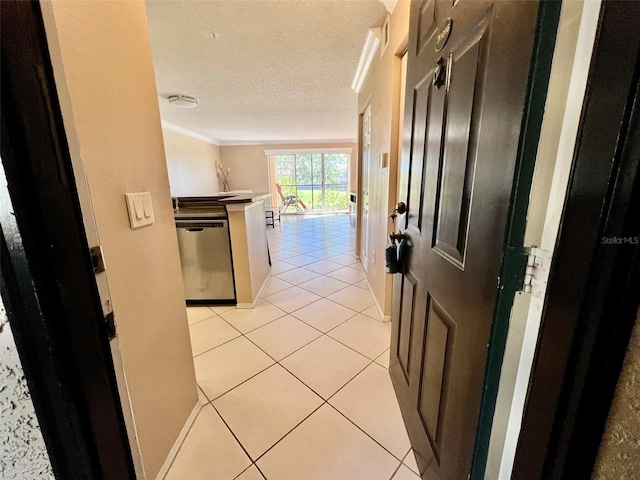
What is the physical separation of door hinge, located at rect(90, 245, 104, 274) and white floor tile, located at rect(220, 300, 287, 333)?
1.71 meters

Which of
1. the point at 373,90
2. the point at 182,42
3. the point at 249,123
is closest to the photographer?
the point at 182,42

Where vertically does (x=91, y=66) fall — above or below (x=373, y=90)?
below

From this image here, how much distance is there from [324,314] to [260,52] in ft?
7.95

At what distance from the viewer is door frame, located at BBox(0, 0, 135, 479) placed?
1.20ft

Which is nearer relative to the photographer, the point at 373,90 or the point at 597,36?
the point at 597,36

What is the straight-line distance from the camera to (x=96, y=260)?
525 millimetres

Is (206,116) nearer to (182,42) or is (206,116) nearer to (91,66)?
(182,42)

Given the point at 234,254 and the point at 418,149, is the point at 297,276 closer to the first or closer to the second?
the point at 234,254

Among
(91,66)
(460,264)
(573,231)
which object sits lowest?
(460,264)

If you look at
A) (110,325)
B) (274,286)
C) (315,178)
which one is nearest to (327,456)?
(110,325)

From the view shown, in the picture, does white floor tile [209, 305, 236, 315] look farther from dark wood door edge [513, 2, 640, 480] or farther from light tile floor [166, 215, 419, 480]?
dark wood door edge [513, 2, 640, 480]

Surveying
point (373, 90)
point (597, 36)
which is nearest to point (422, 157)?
point (597, 36)

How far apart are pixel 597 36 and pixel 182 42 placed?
2.67 metres

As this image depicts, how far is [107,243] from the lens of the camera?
793 millimetres
